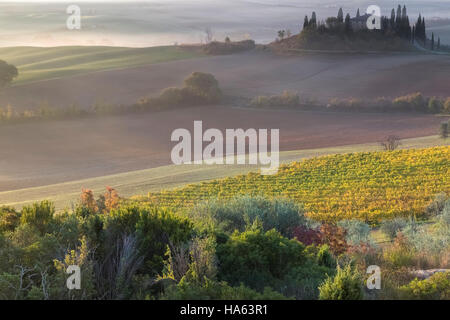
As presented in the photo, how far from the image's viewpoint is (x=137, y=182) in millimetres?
36469

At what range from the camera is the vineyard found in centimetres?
2420

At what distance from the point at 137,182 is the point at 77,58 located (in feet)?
237

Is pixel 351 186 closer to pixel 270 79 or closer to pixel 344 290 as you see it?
pixel 344 290

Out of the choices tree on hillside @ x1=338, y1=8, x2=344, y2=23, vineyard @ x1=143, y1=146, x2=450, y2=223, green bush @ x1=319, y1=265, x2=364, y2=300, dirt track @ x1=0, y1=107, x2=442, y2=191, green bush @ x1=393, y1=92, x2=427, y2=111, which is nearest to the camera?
green bush @ x1=319, y1=265, x2=364, y2=300

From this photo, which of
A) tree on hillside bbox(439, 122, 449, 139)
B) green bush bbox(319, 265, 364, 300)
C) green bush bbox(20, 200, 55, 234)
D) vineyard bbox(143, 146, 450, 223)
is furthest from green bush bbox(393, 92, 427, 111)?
green bush bbox(319, 265, 364, 300)

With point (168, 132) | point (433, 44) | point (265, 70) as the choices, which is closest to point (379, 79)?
point (265, 70)

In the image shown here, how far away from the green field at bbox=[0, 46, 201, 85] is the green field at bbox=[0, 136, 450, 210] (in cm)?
Answer: 4571

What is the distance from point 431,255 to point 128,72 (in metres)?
73.9

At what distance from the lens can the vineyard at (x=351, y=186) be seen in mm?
24203

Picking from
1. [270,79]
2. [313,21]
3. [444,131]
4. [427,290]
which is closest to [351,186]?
[444,131]

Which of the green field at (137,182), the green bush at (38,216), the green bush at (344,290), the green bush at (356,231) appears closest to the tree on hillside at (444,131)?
the green field at (137,182)

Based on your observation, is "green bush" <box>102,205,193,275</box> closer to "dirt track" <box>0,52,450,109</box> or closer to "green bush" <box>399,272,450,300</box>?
"green bush" <box>399,272,450,300</box>
